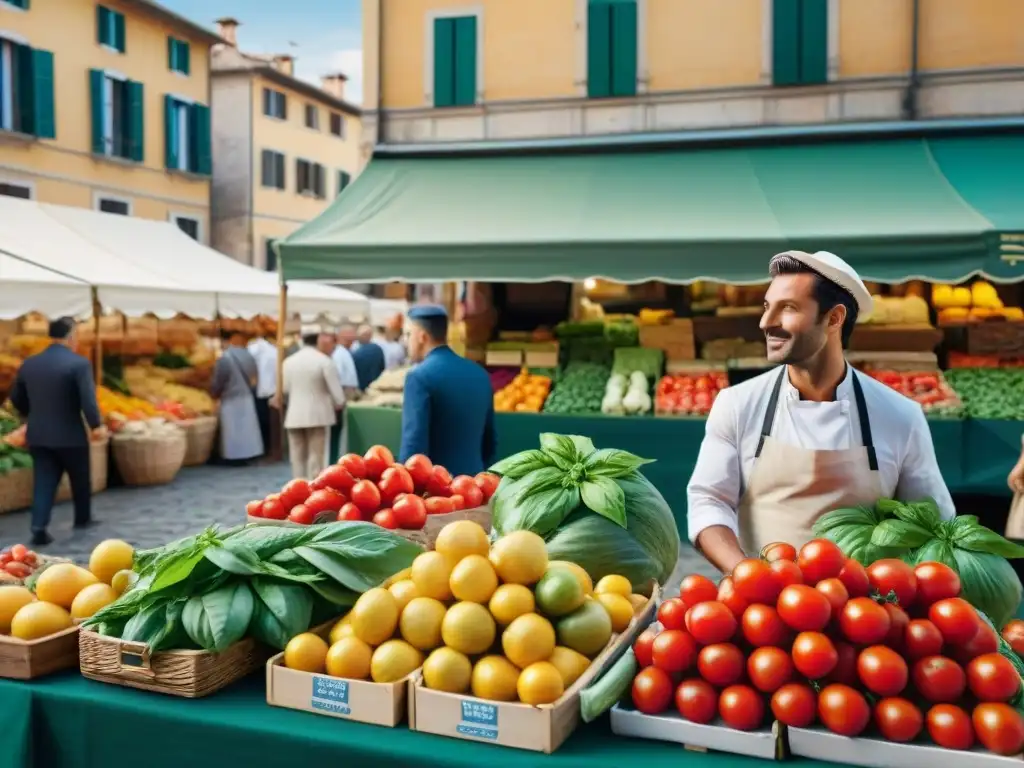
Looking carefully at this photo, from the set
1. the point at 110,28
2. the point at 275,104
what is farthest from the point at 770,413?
the point at 275,104

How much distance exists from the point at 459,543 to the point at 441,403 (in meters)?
2.89

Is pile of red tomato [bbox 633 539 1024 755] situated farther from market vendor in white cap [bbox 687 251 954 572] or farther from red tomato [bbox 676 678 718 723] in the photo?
market vendor in white cap [bbox 687 251 954 572]

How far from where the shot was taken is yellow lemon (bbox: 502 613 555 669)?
2049 millimetres

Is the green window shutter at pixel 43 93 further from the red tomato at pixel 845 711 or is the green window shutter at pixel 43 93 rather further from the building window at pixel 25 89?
the red tomato at pixel 845 711

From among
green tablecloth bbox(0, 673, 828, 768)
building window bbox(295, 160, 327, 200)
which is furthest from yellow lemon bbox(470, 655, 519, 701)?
building window bbox(295, 160, 327, 200)

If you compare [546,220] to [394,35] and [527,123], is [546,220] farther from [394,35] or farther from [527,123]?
[394,35]

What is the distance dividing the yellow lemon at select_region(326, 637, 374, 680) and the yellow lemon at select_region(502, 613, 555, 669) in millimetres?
337

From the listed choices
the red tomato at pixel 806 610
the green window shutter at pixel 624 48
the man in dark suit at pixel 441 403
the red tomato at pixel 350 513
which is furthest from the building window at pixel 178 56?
the red tomato at pixel 806 610

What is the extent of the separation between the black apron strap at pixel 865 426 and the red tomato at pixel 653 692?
4.15 ft

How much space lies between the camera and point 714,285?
33.3 ft

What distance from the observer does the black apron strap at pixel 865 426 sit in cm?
293

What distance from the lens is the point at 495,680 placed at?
2.02m

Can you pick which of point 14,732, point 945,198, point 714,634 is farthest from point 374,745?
point 945,198

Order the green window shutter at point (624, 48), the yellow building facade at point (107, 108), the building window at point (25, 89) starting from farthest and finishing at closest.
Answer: the yellow building facade at point (107, 108), the building window at point (25, 89), the green window shutter at point (624, 48)
